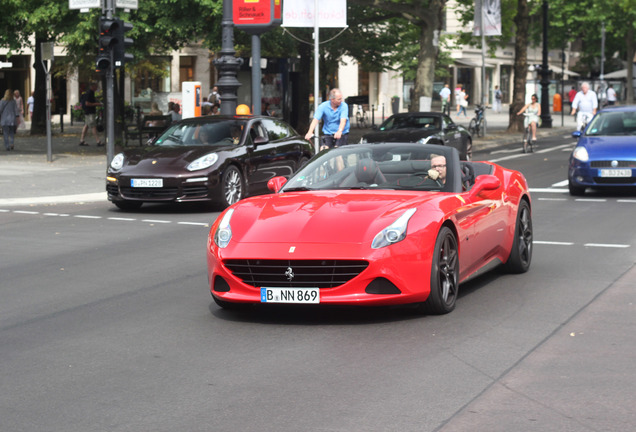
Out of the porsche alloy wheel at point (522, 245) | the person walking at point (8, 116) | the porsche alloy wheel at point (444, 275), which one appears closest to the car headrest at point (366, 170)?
the porsche alloy wheel at point (444, 275)

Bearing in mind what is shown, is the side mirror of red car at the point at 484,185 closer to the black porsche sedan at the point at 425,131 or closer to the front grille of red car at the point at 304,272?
the front grille of red car at the point at 304,272

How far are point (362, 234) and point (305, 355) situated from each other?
47.5 inches

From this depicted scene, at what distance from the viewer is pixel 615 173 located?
1852cm

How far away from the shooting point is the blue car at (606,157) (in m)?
18.5

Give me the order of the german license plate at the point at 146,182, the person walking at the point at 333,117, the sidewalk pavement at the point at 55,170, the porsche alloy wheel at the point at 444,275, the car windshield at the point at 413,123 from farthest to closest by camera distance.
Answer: the car windshield at the point at 413,123, the person walking at the point at 333,117, the sidewalk pavement at the point at 55,170, the german license plate at the point at 146,182, the porsche alloy wheel at the point at 444,275

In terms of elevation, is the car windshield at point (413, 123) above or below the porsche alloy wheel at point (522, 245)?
above

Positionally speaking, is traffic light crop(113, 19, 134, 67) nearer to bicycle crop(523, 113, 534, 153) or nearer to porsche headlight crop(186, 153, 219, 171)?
porsche headlight crop(186, 153, 219, 171)

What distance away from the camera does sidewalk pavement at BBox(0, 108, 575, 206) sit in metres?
19.8

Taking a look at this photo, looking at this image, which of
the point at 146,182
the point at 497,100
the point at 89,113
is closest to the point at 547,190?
the point at 146,182

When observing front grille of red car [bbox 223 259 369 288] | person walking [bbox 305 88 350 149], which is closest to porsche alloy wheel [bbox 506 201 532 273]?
front grille of red car [bbox 223 259 369 288]

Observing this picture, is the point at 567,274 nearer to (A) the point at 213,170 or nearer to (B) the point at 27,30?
(A) the point at 213,170

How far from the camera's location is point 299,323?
8.11m

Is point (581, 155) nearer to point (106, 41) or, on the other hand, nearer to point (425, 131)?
point (425, 131)

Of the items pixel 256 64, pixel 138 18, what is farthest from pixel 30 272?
pixel 138 18
